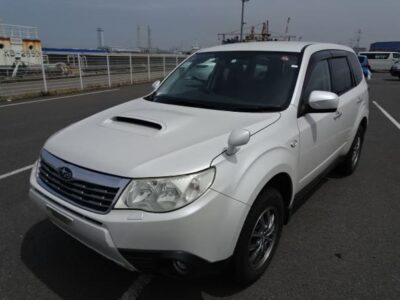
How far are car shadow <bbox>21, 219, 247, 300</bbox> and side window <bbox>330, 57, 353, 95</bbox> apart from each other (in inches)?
99.4

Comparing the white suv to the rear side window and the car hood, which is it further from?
the rear side window

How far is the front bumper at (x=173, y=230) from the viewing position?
191 centimetres

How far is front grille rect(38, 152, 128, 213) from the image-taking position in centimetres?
201

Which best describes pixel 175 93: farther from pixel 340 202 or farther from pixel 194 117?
pixel 340 202

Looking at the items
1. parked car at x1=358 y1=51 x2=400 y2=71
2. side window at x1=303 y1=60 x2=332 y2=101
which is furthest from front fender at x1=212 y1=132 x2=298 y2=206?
parked car at x1=358 y1=51 x2=400 y2=71

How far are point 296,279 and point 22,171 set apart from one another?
3974mm

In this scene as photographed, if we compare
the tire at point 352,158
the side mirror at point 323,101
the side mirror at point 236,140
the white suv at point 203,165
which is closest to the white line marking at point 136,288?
the white suv at point 203,165

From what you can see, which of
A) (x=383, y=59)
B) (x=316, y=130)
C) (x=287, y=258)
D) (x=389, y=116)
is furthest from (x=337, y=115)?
(x=383, y=59)

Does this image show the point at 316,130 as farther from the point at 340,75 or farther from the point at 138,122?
the point at 138,122

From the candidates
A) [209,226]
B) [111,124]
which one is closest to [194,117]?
[111,124]

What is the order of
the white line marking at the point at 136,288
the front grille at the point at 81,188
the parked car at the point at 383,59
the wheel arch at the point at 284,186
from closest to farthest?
the front grille at the point at 81,188 → the white line marking at the point at 136,288 → the wheel arch at the point at 284,186 → the parked car at the point at 383,59

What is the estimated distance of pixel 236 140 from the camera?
211cm

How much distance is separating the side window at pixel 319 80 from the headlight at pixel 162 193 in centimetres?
156

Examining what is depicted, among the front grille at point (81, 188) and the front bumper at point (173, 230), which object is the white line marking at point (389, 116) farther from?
the front grille at point (81, 188)
